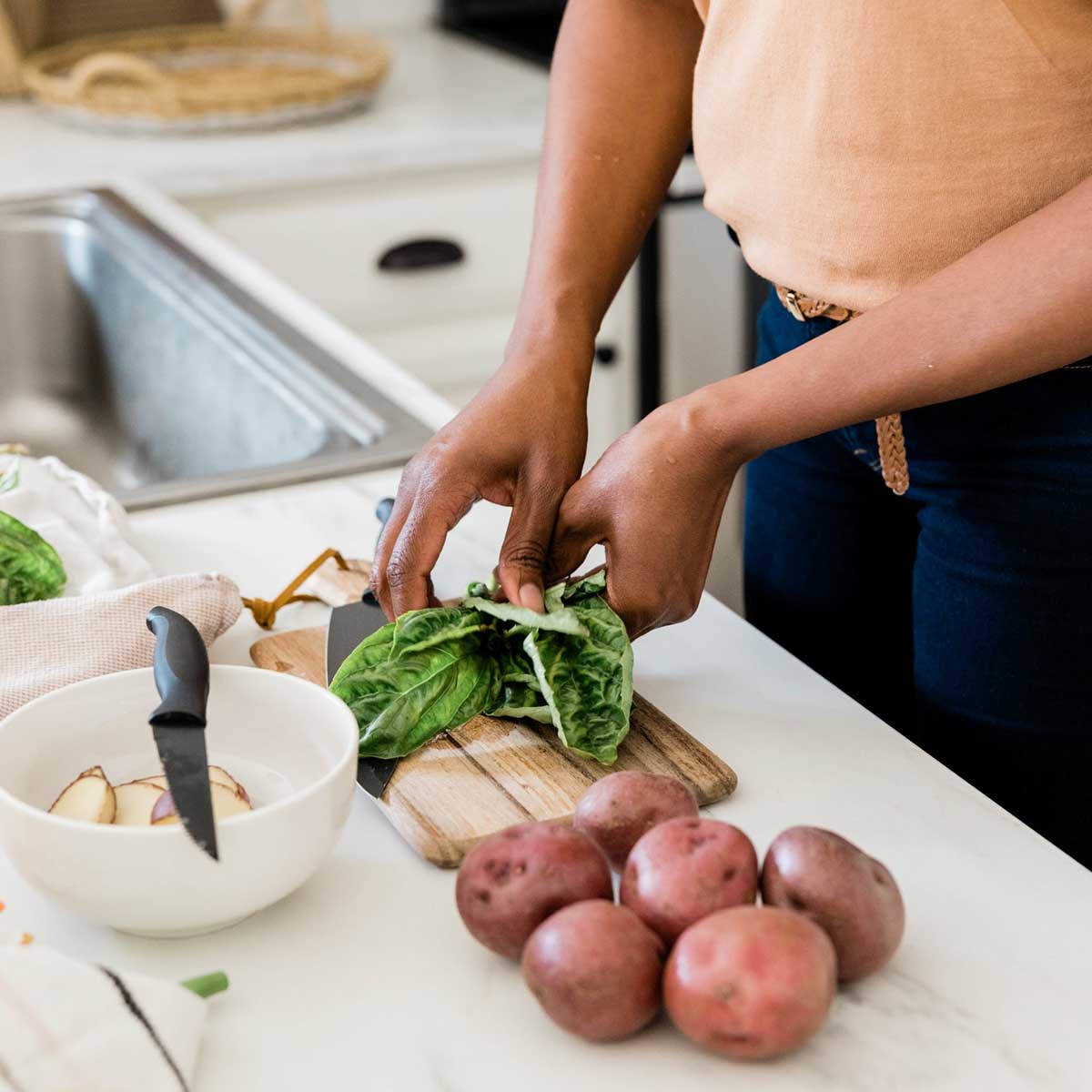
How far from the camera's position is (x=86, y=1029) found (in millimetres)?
539

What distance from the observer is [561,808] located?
736 millimetres

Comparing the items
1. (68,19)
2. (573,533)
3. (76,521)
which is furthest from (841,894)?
(68,19)

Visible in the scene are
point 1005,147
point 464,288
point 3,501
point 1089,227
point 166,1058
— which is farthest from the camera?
point 464,288

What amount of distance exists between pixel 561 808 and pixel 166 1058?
24cm

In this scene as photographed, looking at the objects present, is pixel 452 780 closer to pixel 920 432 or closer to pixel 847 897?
pixel 847 897

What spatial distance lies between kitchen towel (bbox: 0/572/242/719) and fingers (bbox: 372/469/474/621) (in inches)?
4.2

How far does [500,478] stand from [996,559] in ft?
0.99

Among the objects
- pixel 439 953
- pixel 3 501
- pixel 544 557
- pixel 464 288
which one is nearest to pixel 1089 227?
pixel 544 557

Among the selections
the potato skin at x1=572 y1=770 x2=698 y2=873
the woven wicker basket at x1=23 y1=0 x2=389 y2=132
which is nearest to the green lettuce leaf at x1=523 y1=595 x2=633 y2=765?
the potato skin at x1=572 y1=770 x2=698 y2=873

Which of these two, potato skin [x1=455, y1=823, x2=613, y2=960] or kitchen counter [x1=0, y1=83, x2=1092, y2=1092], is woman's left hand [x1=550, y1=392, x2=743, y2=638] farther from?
potato skin [x1=455, y1=823, x2=613, y2=960]

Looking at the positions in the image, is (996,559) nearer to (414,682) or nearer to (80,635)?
(414,682)

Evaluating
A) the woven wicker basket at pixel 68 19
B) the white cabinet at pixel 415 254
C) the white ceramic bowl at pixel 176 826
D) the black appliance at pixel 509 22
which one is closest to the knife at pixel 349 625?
the white ceramic bowl at pixel 176 826

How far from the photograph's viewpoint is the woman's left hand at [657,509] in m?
0.80

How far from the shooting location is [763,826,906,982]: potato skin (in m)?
0.58
